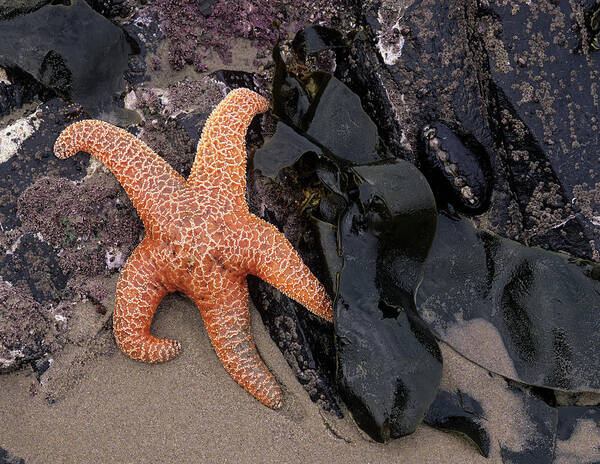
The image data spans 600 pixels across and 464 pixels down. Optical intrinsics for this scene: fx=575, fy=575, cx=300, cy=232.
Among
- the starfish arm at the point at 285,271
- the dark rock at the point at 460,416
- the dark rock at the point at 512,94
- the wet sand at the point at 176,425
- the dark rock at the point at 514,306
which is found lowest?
the wet sand at the point at 176,425

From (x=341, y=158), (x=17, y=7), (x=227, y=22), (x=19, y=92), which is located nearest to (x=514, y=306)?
(x=341, y=158)

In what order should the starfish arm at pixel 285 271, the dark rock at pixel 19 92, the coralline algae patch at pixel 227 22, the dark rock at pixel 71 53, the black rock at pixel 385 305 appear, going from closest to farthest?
the black rock at pixel 385 305 → the starfish arm at pixel 285 271 → the dark rock at pixel 71 53 → the dark rock at pixel 19 92 → the coralline algae patch at pixel 227 22

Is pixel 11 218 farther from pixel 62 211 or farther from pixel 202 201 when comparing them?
pixel 202 201

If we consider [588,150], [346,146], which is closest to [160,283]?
[346,146]

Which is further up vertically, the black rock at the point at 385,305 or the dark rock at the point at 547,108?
the dark rock at the point at 547,108

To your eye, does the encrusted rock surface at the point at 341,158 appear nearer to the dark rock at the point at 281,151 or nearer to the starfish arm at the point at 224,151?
the dark rock at the point at 281,151

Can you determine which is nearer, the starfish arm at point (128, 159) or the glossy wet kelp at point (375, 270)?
the glossy wet kelp at point (375, 270)

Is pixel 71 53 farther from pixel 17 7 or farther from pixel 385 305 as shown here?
pixel 385 305

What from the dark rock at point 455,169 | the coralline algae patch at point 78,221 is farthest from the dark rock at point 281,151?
the coralline algae patch at point 78,221
